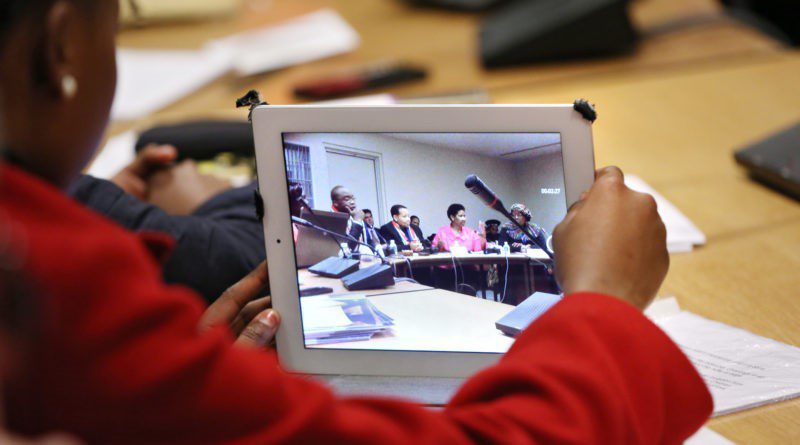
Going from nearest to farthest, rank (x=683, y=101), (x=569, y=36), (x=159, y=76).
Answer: (x=683, y=101)
(x=569, y=36)
(x=159, y=76)

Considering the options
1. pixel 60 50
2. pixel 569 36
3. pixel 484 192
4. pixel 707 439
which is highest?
pixel 569 36

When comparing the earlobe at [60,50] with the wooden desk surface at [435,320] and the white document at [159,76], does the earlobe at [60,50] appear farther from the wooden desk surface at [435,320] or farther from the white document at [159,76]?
the white document at [159,76]

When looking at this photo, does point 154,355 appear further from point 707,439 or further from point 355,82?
point 355,82

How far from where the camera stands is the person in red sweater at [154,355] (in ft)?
1.09

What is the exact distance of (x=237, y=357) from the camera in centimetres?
38

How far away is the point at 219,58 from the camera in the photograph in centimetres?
147

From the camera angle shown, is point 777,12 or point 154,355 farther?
point 777,12

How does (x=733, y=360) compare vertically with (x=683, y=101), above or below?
below

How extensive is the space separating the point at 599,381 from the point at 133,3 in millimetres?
502

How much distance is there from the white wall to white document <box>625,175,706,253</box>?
31 cm

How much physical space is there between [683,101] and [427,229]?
69 centimetres

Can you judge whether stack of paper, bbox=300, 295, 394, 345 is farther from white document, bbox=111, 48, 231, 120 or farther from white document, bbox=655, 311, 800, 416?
white document, bbox=111, 48, 231, 120

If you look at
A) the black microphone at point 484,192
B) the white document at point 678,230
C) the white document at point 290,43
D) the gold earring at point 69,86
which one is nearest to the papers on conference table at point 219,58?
the white document at point 290,43

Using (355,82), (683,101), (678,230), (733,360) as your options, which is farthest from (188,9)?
(733,360)
